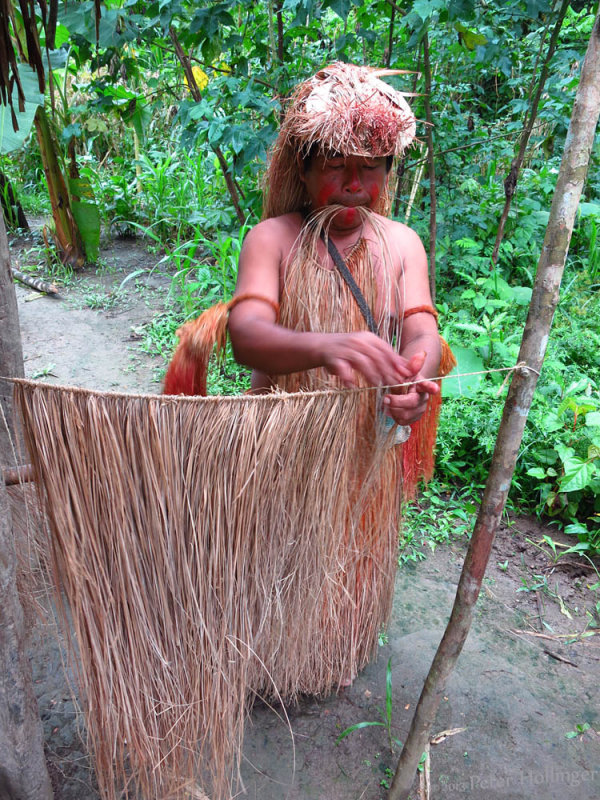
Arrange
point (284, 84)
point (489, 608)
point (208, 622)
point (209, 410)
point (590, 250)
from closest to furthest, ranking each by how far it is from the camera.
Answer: point (209, 410) < point (208, 622) < point (489, 608) < point (284, 84) < point (590, 250)

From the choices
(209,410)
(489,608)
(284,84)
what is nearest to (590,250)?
(284,84)

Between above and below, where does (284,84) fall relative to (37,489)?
above

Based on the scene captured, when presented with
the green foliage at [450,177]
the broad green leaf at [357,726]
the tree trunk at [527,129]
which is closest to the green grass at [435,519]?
the green foliage at [450,177]

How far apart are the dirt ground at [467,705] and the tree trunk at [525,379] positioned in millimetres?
213

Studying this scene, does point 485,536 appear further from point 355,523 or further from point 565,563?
point 565,563

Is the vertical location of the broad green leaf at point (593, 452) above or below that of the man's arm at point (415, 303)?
below

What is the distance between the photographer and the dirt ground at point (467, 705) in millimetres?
1405

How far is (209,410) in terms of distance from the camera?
3.17 feet

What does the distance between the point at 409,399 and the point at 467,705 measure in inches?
38.4

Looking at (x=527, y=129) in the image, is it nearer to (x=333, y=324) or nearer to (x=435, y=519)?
(x=435, y=519)

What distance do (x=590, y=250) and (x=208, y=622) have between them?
10.5 feet

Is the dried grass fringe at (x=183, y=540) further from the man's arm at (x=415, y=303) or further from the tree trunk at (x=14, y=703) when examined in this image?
the man's arm at (x=415, y=303)

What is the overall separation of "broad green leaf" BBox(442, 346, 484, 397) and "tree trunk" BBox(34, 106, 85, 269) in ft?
9.20

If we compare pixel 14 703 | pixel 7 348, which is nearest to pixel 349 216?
pixel 7 348
